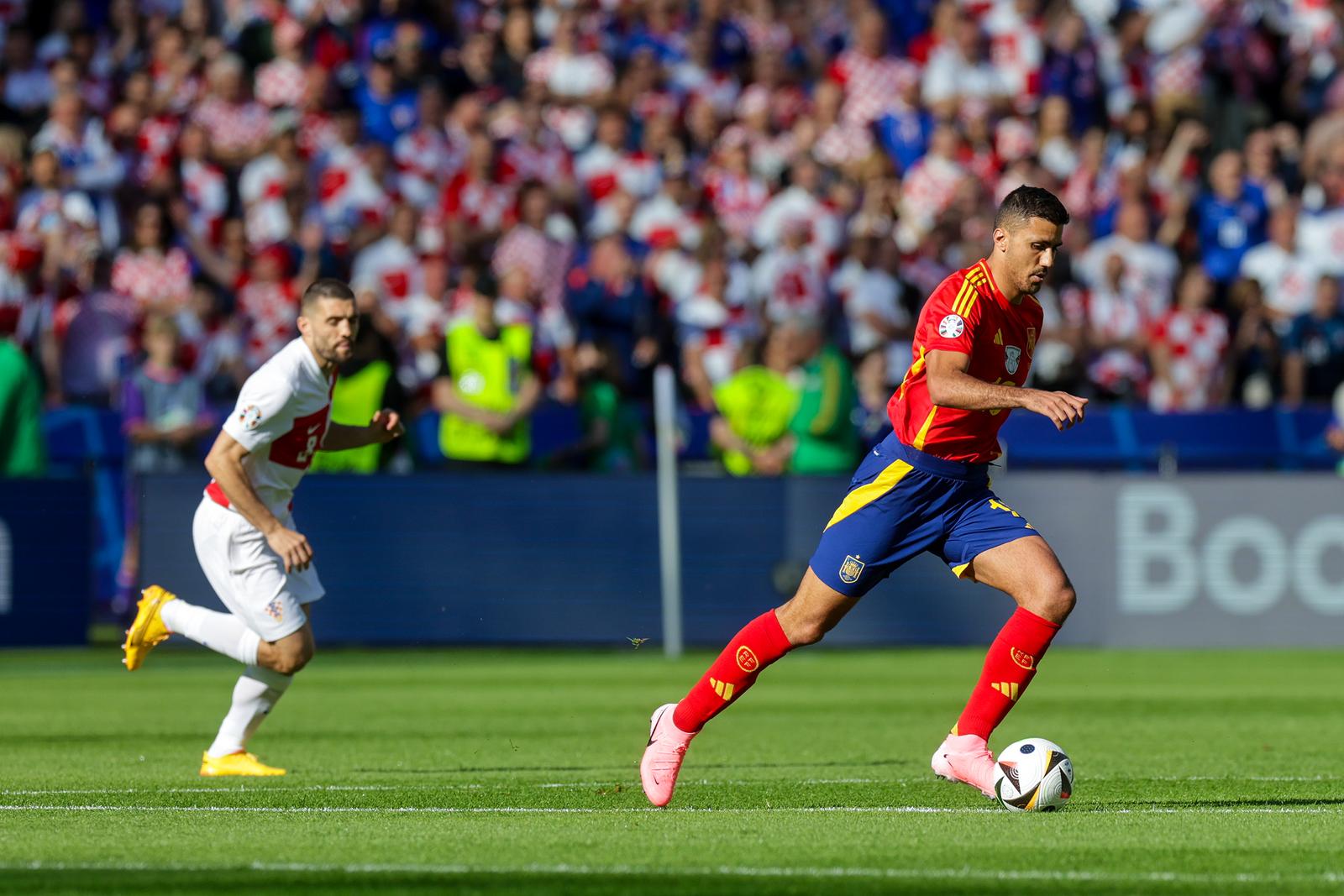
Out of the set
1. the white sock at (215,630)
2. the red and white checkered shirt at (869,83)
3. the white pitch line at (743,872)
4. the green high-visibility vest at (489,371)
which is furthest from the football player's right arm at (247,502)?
the red and white checkered shirt at (869,83)

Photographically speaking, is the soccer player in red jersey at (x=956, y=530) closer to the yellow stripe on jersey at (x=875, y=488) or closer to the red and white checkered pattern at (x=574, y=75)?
the yellow stripe on jersey at (x=875, y=488)

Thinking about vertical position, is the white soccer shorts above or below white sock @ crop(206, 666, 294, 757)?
above

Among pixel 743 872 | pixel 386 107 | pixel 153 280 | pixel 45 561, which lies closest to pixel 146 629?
pixel 743 872

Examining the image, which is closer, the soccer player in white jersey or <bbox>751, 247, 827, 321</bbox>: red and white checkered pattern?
the soccer player in white jersey

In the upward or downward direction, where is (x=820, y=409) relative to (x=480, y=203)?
downward

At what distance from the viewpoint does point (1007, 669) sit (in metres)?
8.38

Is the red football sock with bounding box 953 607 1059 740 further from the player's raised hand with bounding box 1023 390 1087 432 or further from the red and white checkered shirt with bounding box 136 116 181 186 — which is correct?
the red and white checkered shirt with bounding box 136 116 181 186

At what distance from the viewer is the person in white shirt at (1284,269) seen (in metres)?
21.2

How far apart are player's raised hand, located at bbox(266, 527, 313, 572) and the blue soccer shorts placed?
83.8 inches

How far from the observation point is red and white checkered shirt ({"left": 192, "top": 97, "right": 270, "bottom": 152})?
65.5 ft

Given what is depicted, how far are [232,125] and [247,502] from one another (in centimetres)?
1124

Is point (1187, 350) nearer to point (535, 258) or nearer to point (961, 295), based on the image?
point (535, 258)

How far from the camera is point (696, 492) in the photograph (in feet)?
58.0

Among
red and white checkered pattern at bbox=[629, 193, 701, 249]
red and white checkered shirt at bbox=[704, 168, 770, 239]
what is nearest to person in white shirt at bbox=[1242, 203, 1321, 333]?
red and white checkered shirt at bbox=[704, 168, 770, 239]
